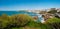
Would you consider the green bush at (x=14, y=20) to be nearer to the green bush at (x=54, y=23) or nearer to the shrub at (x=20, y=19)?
the shrub at (x=20, y=19)

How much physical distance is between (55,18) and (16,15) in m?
0.81

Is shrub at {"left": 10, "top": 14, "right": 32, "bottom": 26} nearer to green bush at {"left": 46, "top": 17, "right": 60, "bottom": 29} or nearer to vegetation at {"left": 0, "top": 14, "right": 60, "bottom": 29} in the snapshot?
vegetation at {"left": 0, "top": 14, "right": 60, "bottom": 29}

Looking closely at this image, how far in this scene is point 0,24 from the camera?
10.3ft

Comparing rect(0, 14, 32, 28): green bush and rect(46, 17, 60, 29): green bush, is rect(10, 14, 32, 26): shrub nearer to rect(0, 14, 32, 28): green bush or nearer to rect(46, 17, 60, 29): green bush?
rect(0, 14, 32, 28): green bush

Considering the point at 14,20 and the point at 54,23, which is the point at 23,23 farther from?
the point at 54,23

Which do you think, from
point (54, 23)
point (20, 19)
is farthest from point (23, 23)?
point (54, 23)

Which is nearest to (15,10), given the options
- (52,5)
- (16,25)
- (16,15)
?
(16,15)

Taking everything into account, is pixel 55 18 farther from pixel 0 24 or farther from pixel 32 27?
pixel 0 24

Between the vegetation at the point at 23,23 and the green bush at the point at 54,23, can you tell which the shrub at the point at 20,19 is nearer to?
the vegetation at the point at 23,23

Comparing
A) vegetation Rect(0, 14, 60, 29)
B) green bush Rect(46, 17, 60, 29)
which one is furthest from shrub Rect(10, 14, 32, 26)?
green bush Rect(46, 17, 60, 29)

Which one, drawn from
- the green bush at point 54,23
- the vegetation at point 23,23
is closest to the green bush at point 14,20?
the vegetation at point 23,23

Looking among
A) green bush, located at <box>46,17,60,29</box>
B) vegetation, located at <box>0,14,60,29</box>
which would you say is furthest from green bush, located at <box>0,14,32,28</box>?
green bush, located at <box>46,17,60,29</box>

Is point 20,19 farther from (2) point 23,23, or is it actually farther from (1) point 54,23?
(1) point 54,23

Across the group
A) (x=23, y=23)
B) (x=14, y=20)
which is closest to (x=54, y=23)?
(x=23, y=23)
